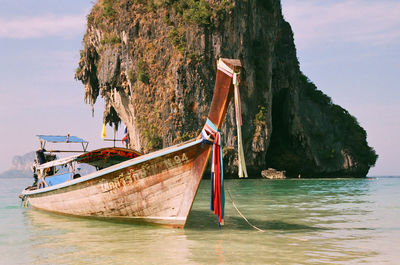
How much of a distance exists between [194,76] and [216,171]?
2693cm

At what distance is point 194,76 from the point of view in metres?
35.1

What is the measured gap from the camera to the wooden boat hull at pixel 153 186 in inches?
350

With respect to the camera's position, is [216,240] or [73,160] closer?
[216,240]

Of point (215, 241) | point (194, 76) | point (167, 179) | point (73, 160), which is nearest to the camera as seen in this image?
point (215, 241)

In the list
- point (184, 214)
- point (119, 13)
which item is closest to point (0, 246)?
point (184, 214)

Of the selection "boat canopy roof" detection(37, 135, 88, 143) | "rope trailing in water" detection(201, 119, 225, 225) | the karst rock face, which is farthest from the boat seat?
the karst rock face

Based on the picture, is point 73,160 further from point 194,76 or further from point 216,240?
point 194,76

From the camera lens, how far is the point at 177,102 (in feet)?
115

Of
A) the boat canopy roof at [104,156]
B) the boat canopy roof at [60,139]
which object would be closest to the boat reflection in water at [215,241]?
the boat canopy roof at [104,156]

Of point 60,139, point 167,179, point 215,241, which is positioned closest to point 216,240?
point 215,241

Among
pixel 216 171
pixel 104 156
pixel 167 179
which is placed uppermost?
pixel 104 156

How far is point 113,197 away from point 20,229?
8.10 ft

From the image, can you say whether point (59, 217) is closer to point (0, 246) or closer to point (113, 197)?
point (113, 197)

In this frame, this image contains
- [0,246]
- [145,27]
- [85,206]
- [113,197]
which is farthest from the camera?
[145,27]
